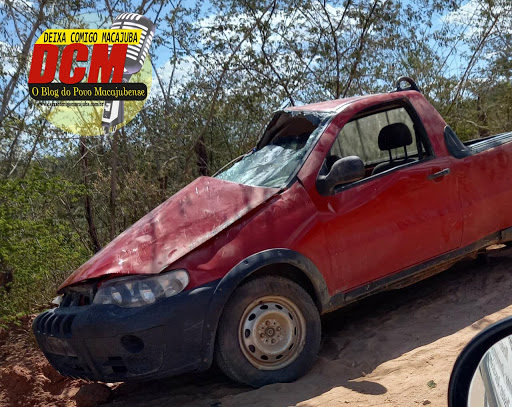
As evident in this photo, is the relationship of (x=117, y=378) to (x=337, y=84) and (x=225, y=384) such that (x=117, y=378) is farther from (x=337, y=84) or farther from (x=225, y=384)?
(x=337, y=84)

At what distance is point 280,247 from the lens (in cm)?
411

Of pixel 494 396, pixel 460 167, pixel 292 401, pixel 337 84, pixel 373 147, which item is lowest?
pixel 292 401

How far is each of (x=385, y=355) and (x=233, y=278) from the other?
140 cm

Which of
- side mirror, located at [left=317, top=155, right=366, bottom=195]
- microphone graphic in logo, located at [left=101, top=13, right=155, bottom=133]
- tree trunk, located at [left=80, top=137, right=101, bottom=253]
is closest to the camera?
side mirror, located at [left=317, top=155, right=366, bottom=195]

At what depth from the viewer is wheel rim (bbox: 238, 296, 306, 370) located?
3.98 m

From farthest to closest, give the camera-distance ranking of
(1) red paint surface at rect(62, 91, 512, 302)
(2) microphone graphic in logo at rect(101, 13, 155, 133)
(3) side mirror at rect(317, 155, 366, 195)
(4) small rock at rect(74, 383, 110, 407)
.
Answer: (2) microphone graphic in logo at rect(101, 13, 155, 133)
(4) small rock at rect(74, 383, 110, 407)
(3) side mirror at rect(317, 155, 366, 195)
(1) red paint surface at rect(62, 91, 512, 302)

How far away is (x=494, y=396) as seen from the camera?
148 cm

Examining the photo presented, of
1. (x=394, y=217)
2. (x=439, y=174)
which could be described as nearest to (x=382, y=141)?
(x=439, y=174)

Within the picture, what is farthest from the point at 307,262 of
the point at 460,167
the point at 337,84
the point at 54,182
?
the point at 337,84

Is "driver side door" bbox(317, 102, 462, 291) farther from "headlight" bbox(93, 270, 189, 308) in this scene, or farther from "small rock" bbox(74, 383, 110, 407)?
"small rock" bbox(74, 383, 110, 407)

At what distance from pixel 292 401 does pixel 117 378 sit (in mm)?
1128

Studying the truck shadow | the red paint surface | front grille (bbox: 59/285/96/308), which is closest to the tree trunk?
the truck shadow

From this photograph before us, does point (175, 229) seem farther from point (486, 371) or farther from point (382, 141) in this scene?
point (486, 371)

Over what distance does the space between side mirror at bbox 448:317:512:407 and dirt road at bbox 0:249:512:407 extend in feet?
6.81
